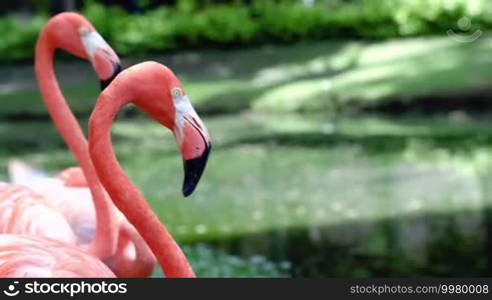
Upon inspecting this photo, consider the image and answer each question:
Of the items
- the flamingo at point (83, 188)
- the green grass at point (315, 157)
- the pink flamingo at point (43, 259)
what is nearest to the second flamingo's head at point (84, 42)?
the flamingo at point (83, 188)

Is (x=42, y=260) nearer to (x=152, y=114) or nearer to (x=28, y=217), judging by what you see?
(x=152, y=114)

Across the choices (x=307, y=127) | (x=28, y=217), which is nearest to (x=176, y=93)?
(x=28, y=217)

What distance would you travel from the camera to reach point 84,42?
4227mm

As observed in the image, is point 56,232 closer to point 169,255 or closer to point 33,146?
point 169,255

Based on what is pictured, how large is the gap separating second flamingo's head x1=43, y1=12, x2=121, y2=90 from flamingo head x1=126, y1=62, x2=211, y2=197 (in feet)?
2.64

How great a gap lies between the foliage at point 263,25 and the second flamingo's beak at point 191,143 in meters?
14.9

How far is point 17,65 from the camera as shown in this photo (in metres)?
18.5

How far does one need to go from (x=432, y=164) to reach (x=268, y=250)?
10.3 ft

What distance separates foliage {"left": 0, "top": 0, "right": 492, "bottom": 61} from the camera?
57.6 feet

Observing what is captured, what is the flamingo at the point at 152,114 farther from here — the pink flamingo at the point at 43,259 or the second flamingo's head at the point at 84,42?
the second flamingo's head at the point at 84,42

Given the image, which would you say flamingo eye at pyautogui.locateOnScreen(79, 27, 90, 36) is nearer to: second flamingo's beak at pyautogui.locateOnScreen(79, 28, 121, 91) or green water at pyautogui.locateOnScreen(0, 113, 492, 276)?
second flamingo's beak at pyautogui.locateOnScreen(79, 28, 121, 91)

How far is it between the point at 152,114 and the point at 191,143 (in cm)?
24

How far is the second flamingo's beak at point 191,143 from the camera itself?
2799mm

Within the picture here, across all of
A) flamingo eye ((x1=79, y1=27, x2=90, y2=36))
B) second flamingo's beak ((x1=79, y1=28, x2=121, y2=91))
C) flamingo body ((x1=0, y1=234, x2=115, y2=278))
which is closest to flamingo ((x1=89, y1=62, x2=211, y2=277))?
flamingo body ((x1=0, y1=234, x2=115, y2=278))
